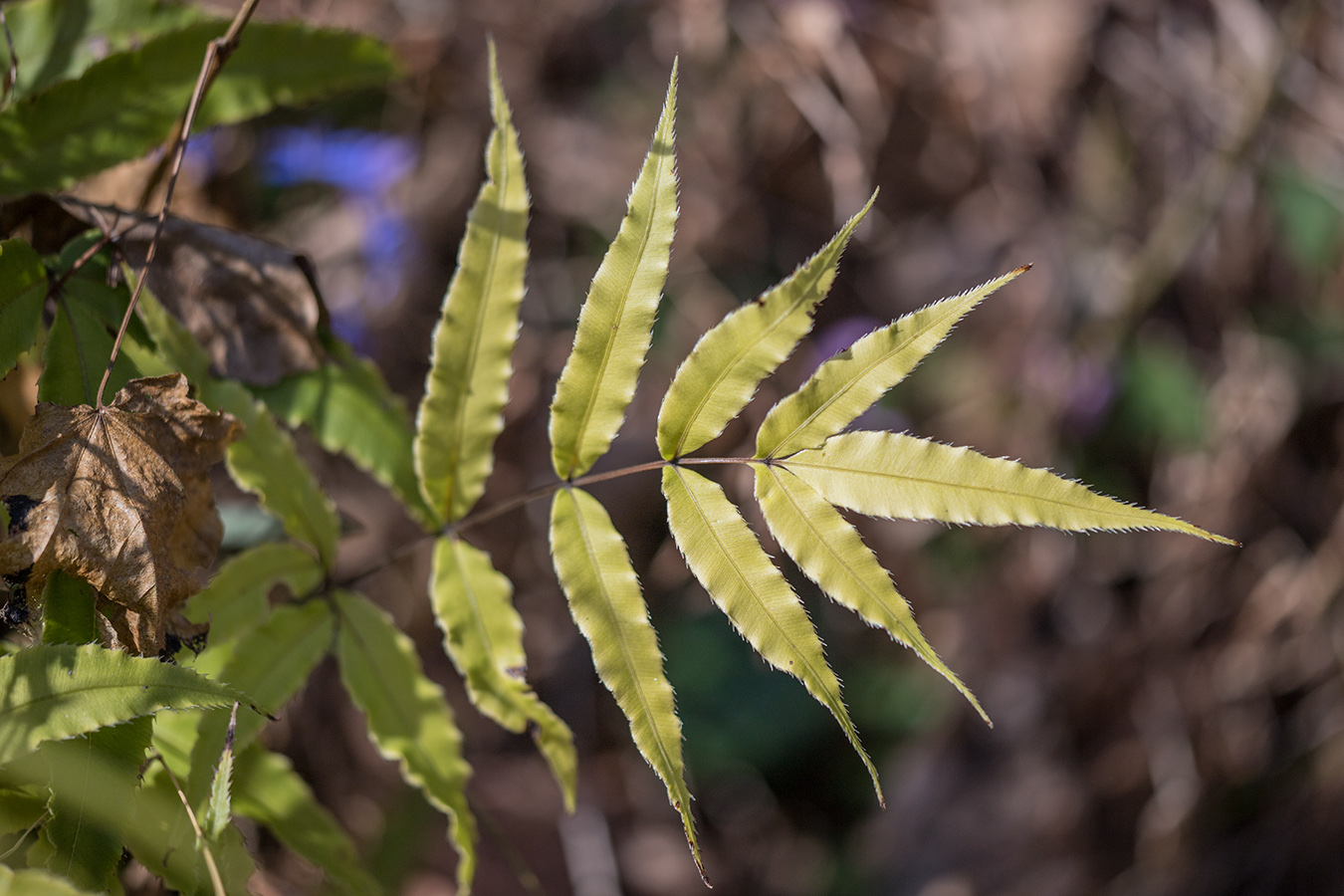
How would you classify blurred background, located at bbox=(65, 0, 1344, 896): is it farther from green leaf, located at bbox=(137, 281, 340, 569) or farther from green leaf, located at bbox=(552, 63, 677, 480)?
green leaf, located at bbox=(552, 63, 677, 480)

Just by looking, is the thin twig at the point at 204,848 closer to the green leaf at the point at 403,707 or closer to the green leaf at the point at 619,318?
the green leaf at the point at 403,707

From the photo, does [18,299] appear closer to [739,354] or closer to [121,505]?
[121,505]

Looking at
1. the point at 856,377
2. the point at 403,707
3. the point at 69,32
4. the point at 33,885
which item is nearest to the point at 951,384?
the point at 856,377

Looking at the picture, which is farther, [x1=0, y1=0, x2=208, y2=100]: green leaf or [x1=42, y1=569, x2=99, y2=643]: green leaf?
[x1=0, y1=0, x2=208, y2=100]: green leaf

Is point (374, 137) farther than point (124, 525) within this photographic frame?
Yes

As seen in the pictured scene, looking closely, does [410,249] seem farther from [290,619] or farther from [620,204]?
[290,619]

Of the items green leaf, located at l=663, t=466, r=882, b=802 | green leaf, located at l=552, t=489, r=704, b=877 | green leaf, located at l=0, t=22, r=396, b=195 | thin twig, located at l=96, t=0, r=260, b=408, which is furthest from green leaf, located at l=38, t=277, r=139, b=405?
green leaf, located at l=663, t=466, r=882, b=802

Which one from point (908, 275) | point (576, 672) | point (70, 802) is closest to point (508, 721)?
point (70, 802)
